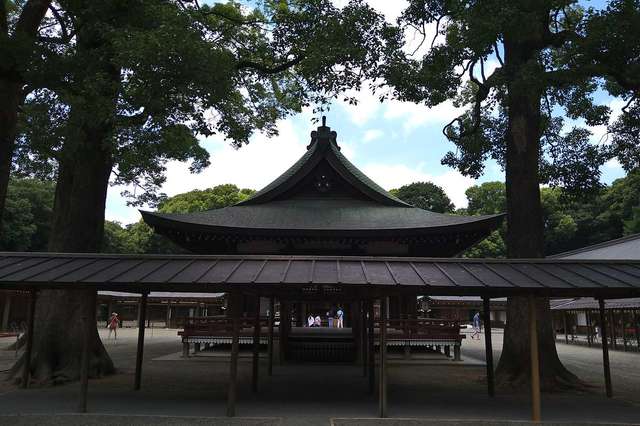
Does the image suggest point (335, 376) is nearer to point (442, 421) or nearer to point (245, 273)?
point (442, 421)

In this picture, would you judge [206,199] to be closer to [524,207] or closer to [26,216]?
[26,216]

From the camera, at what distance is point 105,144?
11320 millimetres

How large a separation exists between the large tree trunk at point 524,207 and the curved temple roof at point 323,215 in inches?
53.5

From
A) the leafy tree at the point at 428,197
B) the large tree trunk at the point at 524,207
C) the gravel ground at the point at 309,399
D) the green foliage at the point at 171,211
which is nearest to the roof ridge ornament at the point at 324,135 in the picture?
the large tree trunk at the point at 524,207

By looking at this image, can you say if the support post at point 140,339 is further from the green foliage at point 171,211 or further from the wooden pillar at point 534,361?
the green foliage at point 171,211

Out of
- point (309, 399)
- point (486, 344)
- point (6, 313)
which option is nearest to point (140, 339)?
point (309, 399)

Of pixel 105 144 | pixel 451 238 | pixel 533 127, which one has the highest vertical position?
pixel 533 127

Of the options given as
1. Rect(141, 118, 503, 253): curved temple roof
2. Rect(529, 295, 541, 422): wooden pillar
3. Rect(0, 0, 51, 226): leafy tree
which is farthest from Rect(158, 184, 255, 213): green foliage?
Rect(529, 295, 541, 422): wooden pillar

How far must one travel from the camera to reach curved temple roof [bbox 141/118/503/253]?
549 inches

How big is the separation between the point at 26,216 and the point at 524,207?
39301 millimetres

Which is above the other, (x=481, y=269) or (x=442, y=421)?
(x=481, y=269)

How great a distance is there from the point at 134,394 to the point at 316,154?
33.5 ft

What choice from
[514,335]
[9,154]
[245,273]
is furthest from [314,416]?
[9,154]

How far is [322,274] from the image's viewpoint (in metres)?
7.50
